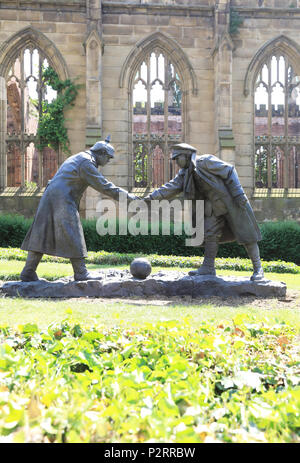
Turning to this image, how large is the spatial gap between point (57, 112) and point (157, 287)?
10.6m

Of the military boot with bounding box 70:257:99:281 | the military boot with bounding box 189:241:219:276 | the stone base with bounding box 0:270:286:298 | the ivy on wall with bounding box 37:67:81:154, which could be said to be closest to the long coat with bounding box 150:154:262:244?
the military boot with bounding box 189:241:219:276

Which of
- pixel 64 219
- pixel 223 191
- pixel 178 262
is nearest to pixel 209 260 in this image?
pixel 223 191

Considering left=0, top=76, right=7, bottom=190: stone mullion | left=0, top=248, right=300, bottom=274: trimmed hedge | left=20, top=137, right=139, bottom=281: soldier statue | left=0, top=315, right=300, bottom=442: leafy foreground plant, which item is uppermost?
left=0, top=76, right=7, bottom=190: stone mullion

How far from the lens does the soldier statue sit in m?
5.80

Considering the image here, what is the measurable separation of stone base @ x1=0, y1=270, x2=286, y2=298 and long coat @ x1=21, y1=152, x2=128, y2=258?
0.49 meters

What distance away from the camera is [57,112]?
14836 mm

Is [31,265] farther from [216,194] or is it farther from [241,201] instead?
[241,201]

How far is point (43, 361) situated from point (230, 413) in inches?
45.4

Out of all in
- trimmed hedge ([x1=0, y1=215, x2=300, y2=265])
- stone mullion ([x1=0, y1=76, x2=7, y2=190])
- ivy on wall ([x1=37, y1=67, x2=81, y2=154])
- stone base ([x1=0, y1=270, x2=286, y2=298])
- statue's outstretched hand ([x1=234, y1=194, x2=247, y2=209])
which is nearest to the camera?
stone base ([x1=0, y1=270, x2=286, y2=298])

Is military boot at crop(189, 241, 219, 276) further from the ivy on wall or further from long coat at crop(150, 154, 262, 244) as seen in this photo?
the ivy on wall

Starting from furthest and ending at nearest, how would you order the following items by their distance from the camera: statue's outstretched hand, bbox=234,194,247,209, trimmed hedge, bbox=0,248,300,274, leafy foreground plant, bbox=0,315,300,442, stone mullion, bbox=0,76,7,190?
stone mullion, bbox=0,76,7,190 → trimmed hedge, bbox=0,248,300,274 → statue's outstretched hand, bbox=234,194,247,209 → leafy foreground plant, bbox=0,315,300,442

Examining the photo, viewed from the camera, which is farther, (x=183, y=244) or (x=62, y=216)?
(x=183, y=244)

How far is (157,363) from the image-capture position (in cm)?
270

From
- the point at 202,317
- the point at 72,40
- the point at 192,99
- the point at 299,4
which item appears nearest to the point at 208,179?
the point at 202,317
